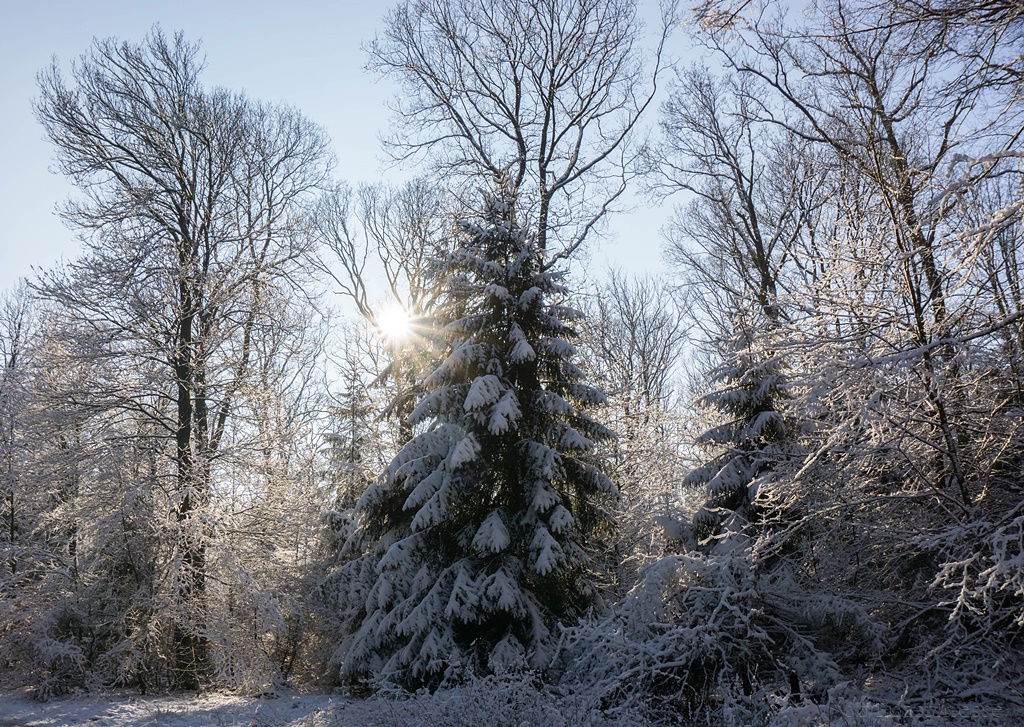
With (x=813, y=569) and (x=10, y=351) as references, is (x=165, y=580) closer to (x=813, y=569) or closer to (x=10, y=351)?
(x=813, y=569)

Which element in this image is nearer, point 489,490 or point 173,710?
point 173,710

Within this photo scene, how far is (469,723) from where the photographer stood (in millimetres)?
5887

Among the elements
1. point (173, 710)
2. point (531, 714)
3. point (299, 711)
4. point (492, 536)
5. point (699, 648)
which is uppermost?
point (492, 536)

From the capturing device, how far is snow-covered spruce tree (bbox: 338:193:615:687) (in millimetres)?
9055

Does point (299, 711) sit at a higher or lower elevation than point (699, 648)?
lower

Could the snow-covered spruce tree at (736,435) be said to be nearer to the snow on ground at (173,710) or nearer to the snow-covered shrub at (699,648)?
the snow-covered shrub at (699,648)

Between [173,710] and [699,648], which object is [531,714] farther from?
[173,710]

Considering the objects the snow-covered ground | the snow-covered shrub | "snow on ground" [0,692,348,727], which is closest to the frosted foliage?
the snow-covered shrub

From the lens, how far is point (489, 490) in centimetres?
1027

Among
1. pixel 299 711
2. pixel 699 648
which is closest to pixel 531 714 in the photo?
pixel 699 648

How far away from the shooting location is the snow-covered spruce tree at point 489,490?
Answer: 9055 millimetres

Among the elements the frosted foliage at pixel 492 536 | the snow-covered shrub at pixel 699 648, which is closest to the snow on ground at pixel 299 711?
the snow-covered shrub at pixel 699 648

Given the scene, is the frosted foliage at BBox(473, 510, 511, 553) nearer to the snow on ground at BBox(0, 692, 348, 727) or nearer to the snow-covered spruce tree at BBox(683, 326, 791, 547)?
the snow on ground at BBox(0, 692, 348, 727)

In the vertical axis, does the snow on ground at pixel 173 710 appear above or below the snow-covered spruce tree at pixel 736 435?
below
